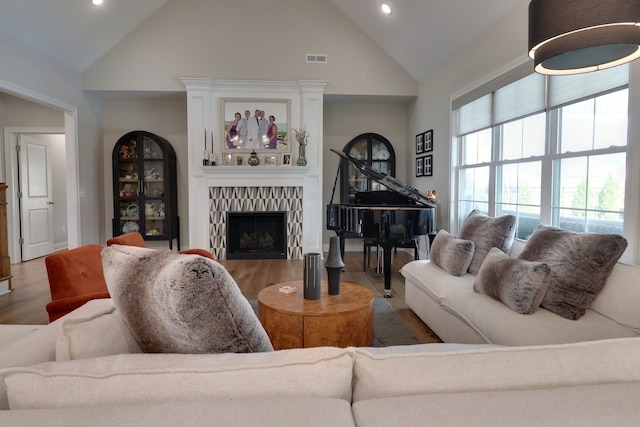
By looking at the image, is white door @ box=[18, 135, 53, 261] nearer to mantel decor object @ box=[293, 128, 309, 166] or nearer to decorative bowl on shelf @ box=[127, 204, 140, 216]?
decorative bowl on shelf @ box=[127, 204, 140, 216]

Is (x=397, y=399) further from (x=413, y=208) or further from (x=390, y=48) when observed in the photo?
(x=390, y=48)

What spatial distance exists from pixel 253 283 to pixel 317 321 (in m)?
2.44

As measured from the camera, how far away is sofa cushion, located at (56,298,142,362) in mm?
953

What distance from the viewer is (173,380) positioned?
81 centimetres

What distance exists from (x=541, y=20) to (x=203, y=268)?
5.38ft

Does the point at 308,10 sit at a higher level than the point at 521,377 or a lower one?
higher

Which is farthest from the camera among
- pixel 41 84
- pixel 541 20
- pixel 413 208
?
pixel 41 84

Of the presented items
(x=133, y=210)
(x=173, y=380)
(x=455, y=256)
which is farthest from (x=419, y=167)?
(x=173, y=380)

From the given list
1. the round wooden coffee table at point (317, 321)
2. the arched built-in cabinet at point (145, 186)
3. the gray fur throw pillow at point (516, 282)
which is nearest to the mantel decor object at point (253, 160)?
the arched built-in cabinet at point (145, 186)

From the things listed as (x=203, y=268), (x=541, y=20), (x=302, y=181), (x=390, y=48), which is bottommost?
(x=203, y=268)

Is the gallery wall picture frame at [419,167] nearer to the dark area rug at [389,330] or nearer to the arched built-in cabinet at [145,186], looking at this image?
the dark area rug at [389,330]

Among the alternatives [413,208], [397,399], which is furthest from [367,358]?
[413,208]

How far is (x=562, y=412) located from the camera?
72cm

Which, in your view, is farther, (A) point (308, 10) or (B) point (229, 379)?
(A) point (308, 10)
